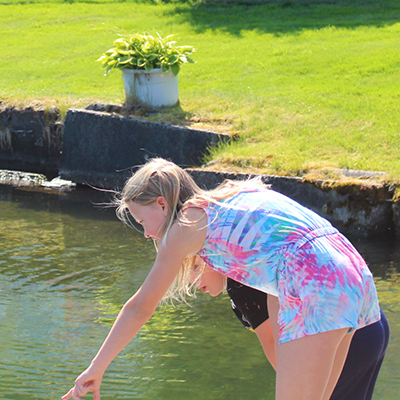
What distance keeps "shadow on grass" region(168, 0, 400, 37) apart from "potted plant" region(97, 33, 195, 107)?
4.70 m

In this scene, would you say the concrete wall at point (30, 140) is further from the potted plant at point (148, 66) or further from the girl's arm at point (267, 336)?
the girl's arm at point (267, 336)

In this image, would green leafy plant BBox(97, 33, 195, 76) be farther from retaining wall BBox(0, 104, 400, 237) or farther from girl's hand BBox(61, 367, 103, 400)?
girl's hand BBox(61, 367, 103, 400)

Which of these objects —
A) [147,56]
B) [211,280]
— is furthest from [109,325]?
[147,56]

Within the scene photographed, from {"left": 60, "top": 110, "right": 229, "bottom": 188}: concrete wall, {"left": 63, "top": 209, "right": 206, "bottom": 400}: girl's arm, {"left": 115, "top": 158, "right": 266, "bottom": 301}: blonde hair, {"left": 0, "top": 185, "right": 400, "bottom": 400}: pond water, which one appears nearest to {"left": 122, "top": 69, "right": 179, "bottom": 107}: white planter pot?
{"left": 60, "top": 110, "right": 229, "bottom": 188}: concrete wall

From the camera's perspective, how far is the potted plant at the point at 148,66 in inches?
286

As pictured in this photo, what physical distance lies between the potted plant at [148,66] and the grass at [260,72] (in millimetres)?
414

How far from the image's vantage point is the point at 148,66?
718 centimetres

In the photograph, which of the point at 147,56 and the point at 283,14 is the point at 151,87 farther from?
the point at 283,14

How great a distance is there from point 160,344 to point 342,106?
4.72 metres

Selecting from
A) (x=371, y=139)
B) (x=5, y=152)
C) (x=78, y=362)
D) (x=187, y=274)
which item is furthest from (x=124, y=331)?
(x=5, y=152)

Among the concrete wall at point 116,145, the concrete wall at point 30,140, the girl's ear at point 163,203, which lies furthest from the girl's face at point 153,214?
the concrete wall at point 30,140

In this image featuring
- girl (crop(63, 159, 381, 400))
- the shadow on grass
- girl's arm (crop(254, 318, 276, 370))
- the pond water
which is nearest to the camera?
girl (crop(63, 159, 381, 400))

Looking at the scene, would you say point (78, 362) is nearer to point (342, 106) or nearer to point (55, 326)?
point (55, 326)

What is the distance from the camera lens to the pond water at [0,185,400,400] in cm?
300
